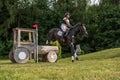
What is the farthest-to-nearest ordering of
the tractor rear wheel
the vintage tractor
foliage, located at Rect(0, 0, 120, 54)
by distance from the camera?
foliage, located at Rect(0, 0, 120, 54) → the tractor rear wheel → the vintage tractor

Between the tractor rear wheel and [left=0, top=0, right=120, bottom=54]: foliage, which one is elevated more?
[left=0, top=0, right=120, bottom=54]: foliage

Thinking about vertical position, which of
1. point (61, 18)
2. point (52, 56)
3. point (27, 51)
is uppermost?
point (61, 18)

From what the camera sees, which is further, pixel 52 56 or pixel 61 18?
pixel 61 18

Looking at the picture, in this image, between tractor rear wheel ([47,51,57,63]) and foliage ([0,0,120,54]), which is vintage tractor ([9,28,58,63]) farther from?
foliage ([0,0,120,54])

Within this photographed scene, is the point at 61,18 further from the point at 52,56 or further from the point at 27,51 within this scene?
the point at 27,51

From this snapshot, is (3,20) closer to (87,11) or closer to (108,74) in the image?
(87,11)

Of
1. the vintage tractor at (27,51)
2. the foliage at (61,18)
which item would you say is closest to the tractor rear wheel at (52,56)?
the vintage tractor at (27,51)

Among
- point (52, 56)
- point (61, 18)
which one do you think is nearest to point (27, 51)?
point (52, 56)

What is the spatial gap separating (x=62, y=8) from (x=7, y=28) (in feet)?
18.3

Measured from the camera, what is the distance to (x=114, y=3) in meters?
39.2

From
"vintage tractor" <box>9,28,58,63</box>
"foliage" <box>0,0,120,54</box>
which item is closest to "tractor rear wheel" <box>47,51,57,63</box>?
"vintage tractor" <box>9,28,58,63</box>

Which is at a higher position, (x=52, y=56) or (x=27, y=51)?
(x=27, y=51)

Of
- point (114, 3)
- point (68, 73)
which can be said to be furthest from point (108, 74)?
point (114, 3)

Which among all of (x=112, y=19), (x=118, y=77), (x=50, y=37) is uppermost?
(x=112, y=19)
